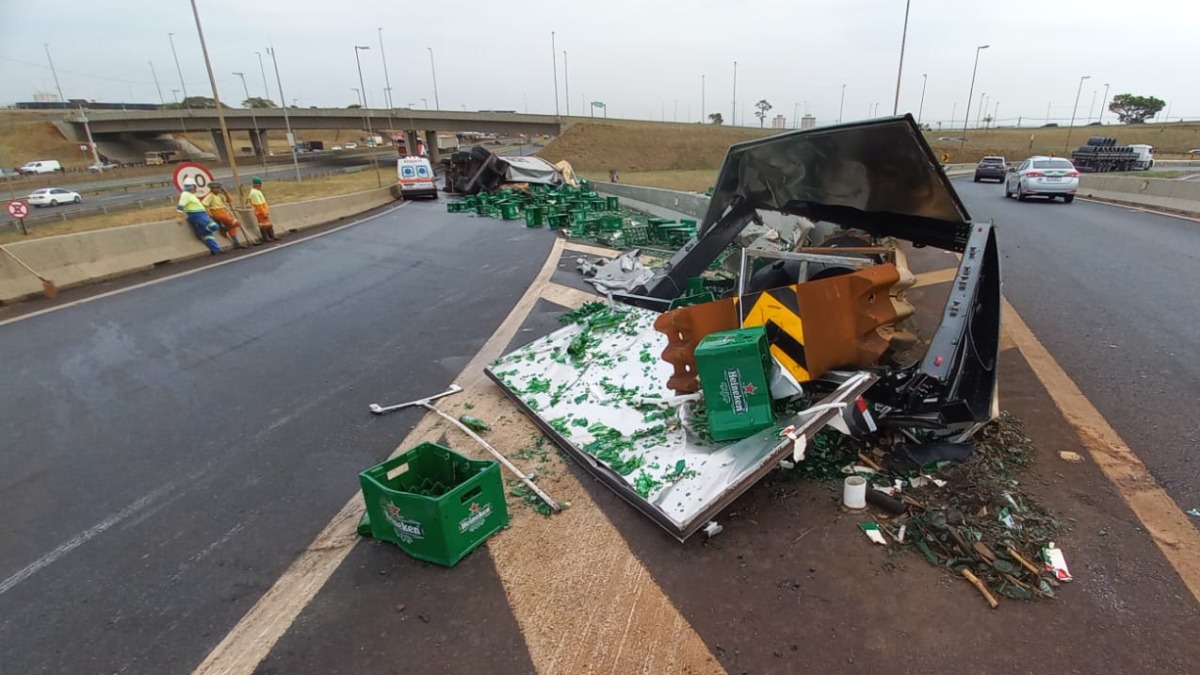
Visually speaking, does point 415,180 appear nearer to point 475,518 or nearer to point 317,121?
point 475,518

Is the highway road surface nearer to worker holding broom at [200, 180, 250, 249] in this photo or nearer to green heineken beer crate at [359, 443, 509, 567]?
green heineken beer crate at [359, 443, 509, 567]

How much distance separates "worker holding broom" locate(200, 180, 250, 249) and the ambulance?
1352 centimetres

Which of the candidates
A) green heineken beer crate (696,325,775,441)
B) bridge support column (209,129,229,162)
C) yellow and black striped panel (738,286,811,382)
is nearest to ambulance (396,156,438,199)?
yellow and black striped panel (738,286,811,382)

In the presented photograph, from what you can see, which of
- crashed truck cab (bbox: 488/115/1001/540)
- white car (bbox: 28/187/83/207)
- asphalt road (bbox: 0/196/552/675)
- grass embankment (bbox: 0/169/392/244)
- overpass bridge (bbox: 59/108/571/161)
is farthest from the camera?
overpass bridge (bbox: 59/108/571/161)

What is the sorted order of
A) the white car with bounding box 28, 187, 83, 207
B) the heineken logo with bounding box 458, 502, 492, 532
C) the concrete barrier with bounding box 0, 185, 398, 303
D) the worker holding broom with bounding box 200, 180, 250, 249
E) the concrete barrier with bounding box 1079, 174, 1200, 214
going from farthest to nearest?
the white car with bounding box 28, 187, 83, 207
the concrete barrier with bounding box 1079, 174, 1200, 214
the worker holding broom with bounding box 200, 180, 250, 249
the concrete barrier with bounding box 0, 185, 398, 303
the heineken logo with bounding box 458, 502, 492, 532

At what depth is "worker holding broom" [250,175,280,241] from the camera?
571 inches

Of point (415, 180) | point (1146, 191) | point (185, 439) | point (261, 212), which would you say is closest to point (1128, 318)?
point (185, 439)

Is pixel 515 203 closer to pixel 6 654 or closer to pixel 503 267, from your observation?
pixel 503 267

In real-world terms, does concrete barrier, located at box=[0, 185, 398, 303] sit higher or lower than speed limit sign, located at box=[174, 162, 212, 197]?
lower

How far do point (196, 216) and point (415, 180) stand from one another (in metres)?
15.2

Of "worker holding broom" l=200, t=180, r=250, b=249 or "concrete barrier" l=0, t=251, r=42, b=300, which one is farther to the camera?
"worker holding broom" l=200, t=180, r=250, b=249

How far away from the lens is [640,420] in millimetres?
4516

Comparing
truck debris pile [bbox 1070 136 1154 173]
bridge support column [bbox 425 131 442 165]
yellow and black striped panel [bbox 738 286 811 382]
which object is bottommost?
truck debris pile [bbox 1070 136 1154 173]

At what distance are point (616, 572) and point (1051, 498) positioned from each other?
8.80ft
